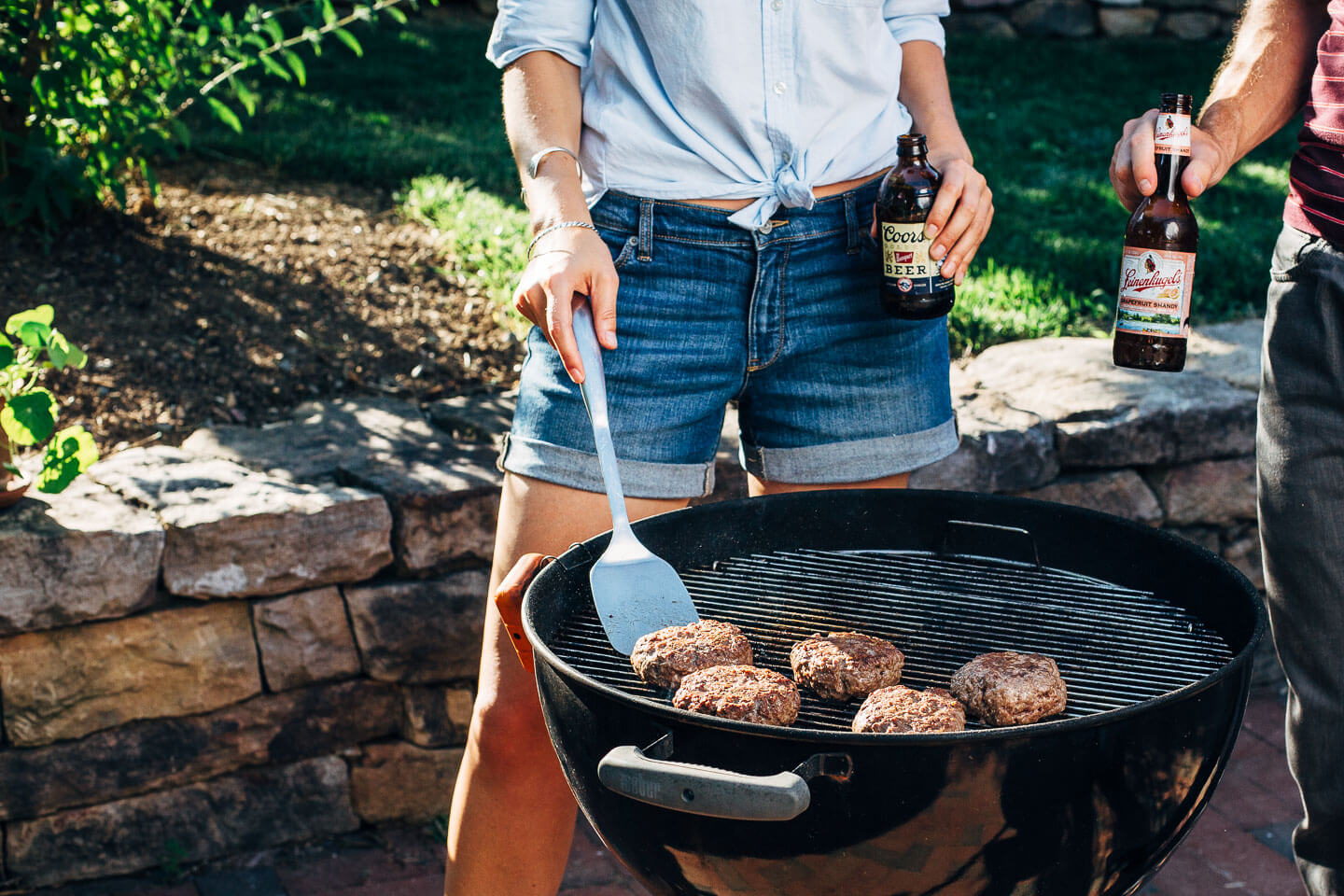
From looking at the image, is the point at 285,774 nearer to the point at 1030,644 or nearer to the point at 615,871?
the point at 615,871

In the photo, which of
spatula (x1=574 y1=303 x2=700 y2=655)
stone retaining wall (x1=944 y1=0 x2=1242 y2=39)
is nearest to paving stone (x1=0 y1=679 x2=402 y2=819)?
spatula (x1=574 y1=303 x2=700 y2=655)

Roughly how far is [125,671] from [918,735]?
1946 mm

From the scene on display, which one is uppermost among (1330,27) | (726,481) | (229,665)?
(1330,27)

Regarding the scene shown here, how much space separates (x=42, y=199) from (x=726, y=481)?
7.13 ft

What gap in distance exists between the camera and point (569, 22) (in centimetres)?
195

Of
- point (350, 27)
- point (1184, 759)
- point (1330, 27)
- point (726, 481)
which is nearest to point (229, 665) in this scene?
point (726, 481)

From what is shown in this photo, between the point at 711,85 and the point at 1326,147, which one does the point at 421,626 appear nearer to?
the point at 711,85

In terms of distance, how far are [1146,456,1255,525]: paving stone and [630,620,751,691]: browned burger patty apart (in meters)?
2.13

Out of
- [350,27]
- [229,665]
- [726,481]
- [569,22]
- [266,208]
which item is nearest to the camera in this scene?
[569,22]

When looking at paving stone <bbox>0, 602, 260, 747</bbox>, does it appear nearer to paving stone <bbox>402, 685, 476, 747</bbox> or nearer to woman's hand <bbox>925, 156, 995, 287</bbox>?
paving stone <bbox>402, 685, 476, 747</bbox>

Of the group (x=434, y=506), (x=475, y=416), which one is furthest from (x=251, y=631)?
(x=475, y=416)

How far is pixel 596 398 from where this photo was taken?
5.69 ft

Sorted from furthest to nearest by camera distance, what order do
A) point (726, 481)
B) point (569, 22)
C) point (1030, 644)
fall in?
point (726, 481) < point (569, 22) < point (1030, 644)

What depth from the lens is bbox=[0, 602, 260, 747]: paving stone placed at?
2.59m
